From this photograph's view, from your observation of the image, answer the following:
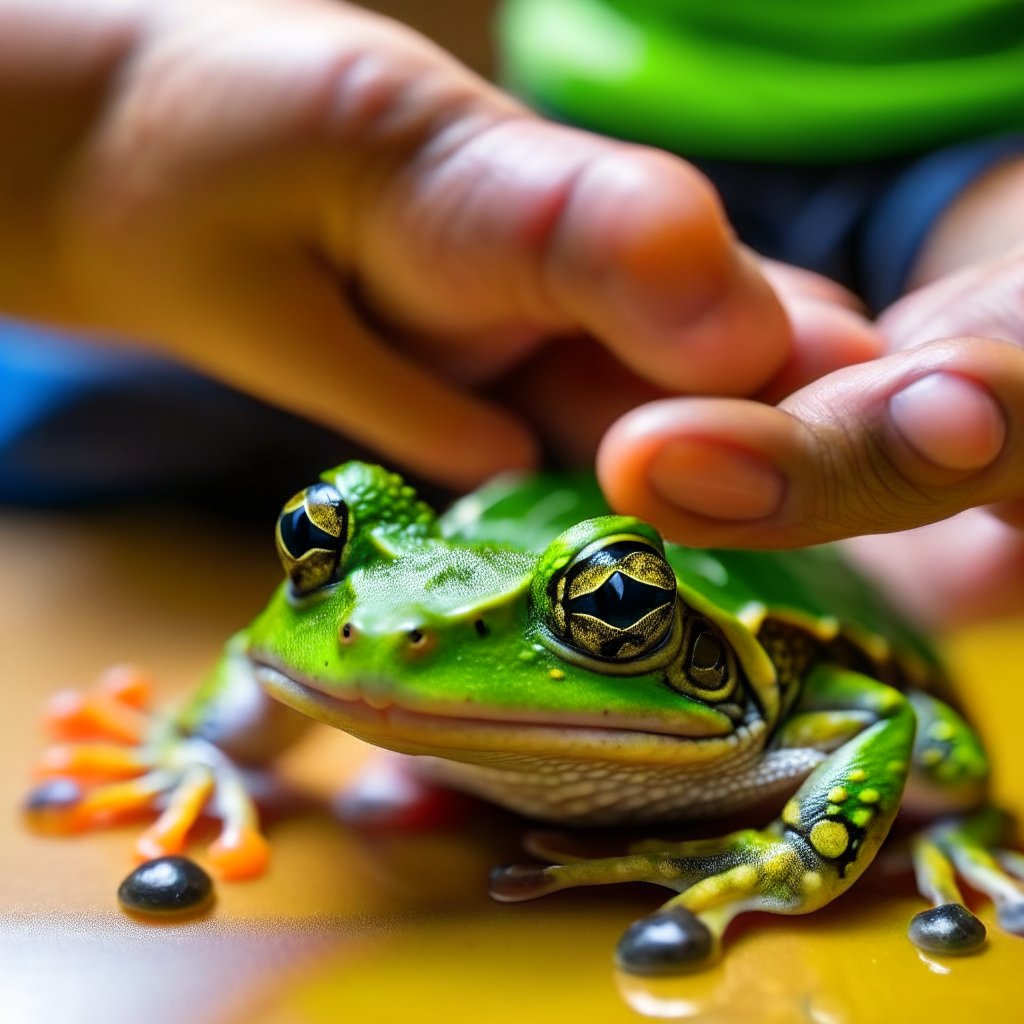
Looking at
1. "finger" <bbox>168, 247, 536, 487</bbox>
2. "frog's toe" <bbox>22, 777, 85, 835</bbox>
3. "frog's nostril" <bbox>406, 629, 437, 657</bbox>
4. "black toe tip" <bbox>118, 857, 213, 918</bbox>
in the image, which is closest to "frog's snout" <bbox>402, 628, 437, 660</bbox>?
"frog's nostril" <bbox>406, 629, 437, 657</bbox>

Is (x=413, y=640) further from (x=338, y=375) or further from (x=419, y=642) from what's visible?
(x=338, y=375)

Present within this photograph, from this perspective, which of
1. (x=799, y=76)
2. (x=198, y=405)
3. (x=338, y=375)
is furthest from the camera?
(x=198, y=405)

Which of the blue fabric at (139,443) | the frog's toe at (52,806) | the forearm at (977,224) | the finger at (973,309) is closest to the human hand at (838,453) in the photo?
the finger at (973,309)

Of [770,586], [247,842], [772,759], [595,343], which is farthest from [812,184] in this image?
[247,842]

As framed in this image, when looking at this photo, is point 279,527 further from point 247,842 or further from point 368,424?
point 368,424

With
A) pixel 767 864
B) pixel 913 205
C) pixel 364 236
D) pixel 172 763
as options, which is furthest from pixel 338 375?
pixel 913 205

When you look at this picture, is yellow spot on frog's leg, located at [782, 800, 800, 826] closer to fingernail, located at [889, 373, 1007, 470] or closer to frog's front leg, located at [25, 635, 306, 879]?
fingernail, located at [889, 373, 1007, 470]

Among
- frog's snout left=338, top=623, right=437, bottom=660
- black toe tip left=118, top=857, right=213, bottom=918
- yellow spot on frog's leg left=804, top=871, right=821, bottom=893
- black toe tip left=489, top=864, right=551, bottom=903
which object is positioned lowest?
black toe tip left=118, top=857, right=213, bottom=918
